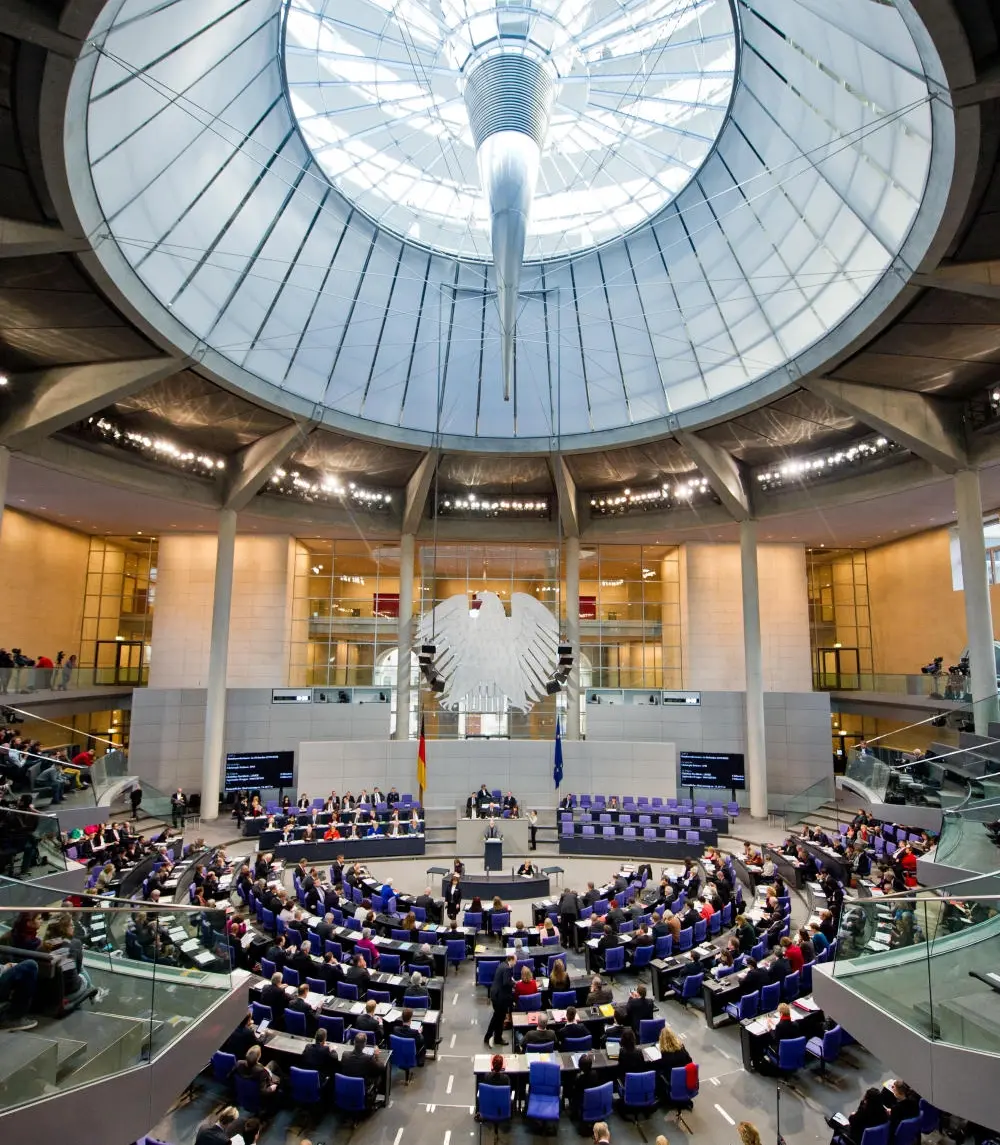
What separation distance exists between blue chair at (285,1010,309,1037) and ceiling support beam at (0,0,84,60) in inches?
520

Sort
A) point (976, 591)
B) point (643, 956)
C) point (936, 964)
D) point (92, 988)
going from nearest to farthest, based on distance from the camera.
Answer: point (92, 988) < point (936, 964) < point (643, 956) < point (976, 591)

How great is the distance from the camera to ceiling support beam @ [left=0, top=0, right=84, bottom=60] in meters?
8.48

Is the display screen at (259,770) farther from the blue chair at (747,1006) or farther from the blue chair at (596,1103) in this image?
the blue chair at (596,1103)

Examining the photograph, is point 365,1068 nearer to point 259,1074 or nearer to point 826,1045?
point 259,1074

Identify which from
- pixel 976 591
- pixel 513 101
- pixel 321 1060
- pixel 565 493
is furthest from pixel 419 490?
pixel 321 1060

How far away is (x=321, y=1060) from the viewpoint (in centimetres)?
891

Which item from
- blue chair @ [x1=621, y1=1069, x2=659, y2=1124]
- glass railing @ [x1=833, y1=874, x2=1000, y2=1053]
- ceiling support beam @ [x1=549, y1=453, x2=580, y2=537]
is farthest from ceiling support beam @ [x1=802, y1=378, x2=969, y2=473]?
blue chair @ [x1=621, y1=1069, x2=659, y2=1124]

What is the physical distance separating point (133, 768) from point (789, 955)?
24300mm

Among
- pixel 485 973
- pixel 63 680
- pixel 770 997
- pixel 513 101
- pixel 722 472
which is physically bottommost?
pixel 485 973

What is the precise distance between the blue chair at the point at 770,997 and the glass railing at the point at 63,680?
2141cm

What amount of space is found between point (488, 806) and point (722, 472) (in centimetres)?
1424

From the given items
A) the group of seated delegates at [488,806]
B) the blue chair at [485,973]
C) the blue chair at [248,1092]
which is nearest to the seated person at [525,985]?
the blue chair at [485,973]

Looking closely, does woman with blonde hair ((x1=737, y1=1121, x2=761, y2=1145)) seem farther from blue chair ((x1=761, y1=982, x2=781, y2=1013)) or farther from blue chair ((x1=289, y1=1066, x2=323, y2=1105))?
blue chair ((x1=289, y1=1066, x2=323, y2=1105))

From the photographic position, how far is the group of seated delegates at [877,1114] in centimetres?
769
